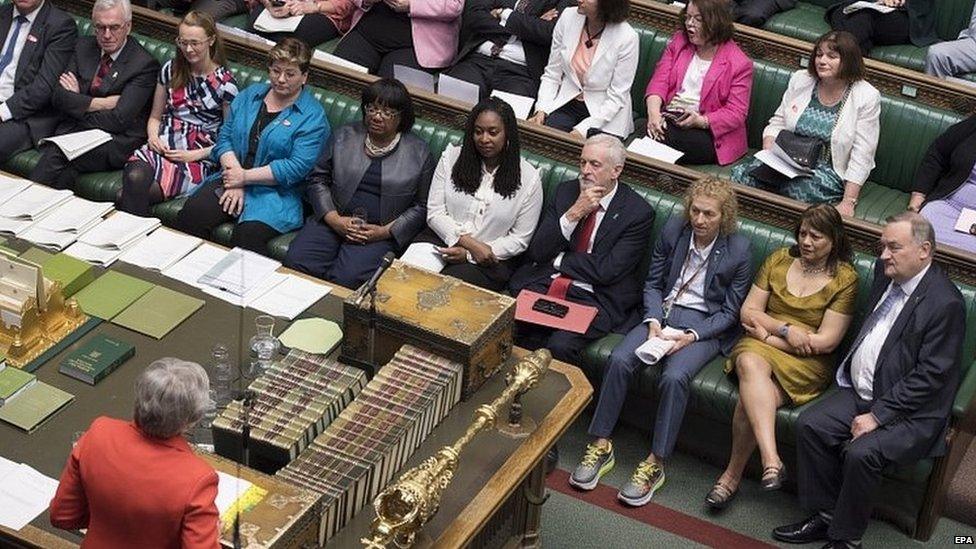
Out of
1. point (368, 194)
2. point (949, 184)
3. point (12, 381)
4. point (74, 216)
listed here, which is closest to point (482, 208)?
point (368, 194)

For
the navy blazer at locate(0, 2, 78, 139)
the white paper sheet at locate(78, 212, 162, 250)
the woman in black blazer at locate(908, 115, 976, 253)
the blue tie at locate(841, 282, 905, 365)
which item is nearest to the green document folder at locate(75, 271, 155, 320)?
the white paper sheet at locate(78, 212, 162, 250)

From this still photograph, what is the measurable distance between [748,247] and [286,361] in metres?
2.02

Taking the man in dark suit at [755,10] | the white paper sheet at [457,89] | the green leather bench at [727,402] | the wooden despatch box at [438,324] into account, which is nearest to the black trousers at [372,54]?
the white paper sheet at [457,89]

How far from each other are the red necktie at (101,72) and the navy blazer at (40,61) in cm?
18

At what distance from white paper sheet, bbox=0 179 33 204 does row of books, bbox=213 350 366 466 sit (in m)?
1.80

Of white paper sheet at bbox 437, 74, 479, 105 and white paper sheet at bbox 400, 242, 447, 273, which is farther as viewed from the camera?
white paper sheet at bbox 437, 74, 479, 105

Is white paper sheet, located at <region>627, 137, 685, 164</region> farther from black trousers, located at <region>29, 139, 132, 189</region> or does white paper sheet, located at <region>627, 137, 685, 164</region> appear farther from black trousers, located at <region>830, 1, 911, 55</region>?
black trousers, located at <region>29, 139, 132, 189</region>

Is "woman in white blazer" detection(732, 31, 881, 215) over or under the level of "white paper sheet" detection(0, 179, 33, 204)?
over

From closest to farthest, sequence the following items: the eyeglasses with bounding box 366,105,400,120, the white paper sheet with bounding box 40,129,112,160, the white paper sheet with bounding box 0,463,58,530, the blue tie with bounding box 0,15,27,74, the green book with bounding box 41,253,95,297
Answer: the white paper sheet with bounding box 0,463,58,530 → the green book with bounding box 41,253,95,297 → the eyeglasses with bounding box 366,105,400,120 → the white paper sheet with bounding box 40,129,112,160 → the blue tie with bounding box 0,15,27,74

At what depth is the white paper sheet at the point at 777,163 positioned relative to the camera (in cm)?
686

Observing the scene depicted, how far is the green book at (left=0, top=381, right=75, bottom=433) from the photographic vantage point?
4.99 m

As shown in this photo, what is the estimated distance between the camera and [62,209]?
6281 millimetres

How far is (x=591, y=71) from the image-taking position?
7.38 m

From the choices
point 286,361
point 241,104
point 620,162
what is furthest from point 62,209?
point 620,162
